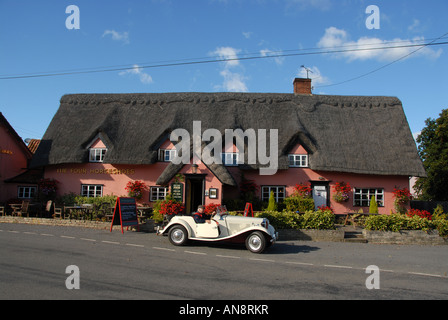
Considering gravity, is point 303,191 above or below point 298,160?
below

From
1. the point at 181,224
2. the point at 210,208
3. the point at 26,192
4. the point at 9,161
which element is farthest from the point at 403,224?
the point at 9,161

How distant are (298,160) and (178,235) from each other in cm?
1013

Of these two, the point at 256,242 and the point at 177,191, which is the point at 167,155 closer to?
the point at 177,191

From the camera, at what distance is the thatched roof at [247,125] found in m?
18.0

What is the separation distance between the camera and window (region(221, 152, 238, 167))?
728 inches

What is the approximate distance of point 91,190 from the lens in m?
19.0

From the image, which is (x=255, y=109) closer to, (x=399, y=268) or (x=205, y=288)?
(x=399, y=268)

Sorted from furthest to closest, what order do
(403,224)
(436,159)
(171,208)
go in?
(436,159)
(171,208)
(403,224)

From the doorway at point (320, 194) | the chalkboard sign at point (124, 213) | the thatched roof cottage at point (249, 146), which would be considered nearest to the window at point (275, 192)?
the thatched roof cottage at point (249, 146)

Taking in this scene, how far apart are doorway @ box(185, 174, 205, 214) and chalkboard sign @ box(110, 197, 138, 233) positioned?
136 inches

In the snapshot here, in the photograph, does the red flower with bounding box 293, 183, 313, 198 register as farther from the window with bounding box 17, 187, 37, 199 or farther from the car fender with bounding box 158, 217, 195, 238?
the window with bounding box 17, 187, 37, 199

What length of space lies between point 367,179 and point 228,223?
36.5 ft

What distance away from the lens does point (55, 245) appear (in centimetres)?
995

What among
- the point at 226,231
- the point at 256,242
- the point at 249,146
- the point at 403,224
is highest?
the point at 249,146
